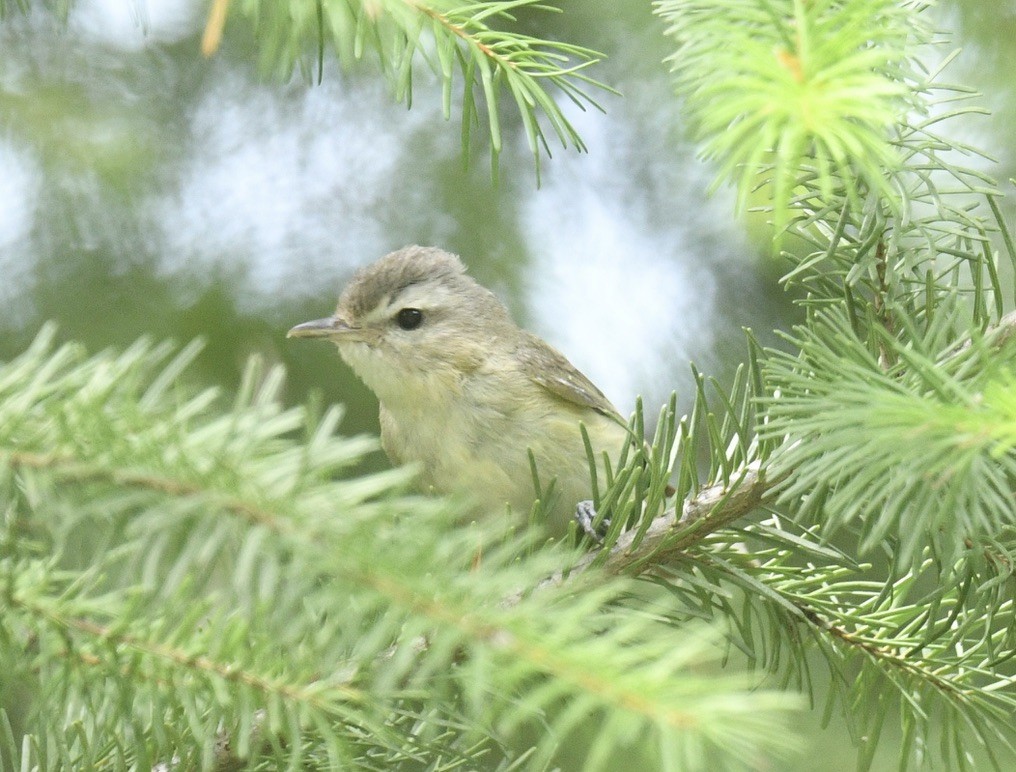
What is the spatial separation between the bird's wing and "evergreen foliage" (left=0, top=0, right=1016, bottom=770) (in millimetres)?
1491

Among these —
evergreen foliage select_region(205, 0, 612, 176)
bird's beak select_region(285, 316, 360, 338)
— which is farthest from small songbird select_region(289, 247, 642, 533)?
evergreen foliage select_region(205, 0, 612, 176)

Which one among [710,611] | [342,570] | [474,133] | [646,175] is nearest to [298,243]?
A: [474,133]

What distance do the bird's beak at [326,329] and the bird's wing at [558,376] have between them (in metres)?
0.60

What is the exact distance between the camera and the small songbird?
11.5 ft

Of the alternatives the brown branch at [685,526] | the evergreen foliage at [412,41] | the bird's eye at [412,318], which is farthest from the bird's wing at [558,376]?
the evergreen foliage at [412,41]

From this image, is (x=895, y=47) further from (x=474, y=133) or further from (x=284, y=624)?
(x=474, y=133)

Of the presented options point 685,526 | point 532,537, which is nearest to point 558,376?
point 685,526

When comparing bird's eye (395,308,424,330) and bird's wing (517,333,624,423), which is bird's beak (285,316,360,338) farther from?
bird's wing (517,333,624,423)

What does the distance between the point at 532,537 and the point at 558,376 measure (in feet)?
8.14

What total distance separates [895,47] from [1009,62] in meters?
2.11

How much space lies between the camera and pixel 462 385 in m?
3.75

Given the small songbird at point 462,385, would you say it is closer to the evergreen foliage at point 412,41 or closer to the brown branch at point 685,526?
the brown branch at point 685,526

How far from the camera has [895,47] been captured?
1647 mm

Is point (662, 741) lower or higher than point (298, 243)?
lower
